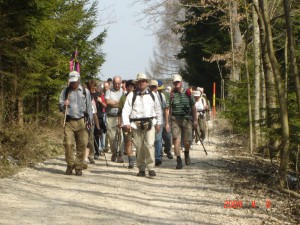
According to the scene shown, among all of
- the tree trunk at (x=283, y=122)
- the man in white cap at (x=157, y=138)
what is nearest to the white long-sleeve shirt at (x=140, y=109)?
the man in white cap at (x=157, y=138)

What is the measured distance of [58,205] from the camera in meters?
8.30

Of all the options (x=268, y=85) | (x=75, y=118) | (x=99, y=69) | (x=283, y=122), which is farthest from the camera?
(x=99, y=69)

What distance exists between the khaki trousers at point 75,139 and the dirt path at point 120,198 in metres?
0.35

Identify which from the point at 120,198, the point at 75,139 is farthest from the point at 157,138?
the point at 120,198

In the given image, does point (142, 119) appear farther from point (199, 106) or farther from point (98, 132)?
point (199, 106)

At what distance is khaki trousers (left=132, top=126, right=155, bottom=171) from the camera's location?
37.7 ft

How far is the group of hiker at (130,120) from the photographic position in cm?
1165

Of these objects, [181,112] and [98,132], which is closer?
[181,112]

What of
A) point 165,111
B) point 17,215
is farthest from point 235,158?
point 17,215

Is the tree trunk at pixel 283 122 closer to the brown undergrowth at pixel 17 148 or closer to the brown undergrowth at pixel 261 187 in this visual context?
the brown undergrowth at pixel 261 187

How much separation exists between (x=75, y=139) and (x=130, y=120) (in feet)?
4.11

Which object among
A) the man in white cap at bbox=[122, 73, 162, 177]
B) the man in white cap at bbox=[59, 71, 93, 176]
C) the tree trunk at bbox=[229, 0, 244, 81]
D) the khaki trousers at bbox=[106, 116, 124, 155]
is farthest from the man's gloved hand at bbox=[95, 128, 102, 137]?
the tree trunk at bbox=[229, 0, 244, 81]

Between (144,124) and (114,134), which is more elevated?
(144,124)

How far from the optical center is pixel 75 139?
12.0 meters
